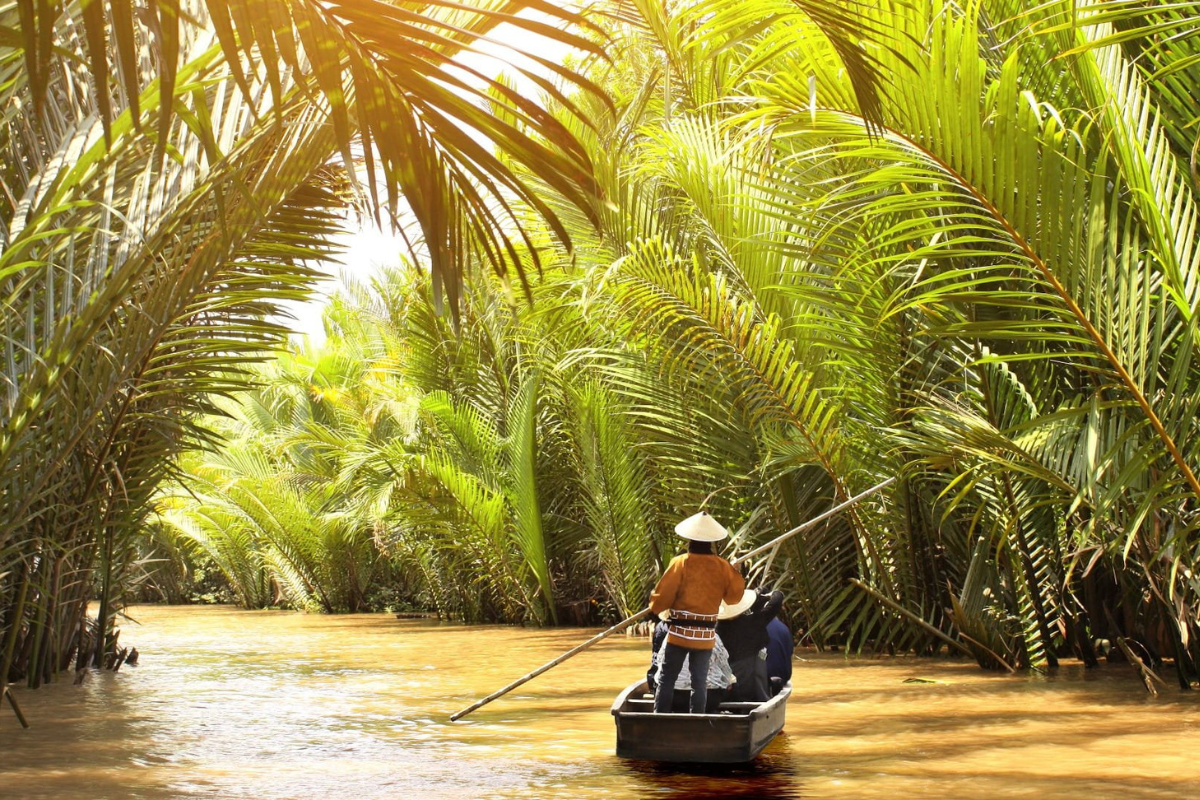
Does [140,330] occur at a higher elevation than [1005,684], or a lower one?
higher

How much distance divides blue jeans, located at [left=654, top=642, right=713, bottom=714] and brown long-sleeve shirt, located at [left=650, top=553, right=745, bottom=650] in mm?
51

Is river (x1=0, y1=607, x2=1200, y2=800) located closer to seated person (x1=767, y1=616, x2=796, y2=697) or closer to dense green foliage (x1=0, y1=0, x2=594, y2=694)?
seated person (x1=767, y1=616, x2=796, y2=697)

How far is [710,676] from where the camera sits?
314 inches

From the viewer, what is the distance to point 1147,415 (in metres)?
6.79

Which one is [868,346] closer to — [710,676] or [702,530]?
[702,530]

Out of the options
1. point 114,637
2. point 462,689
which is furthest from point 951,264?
point 114,637

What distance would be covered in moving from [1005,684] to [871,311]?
323 cm

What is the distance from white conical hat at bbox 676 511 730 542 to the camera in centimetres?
765

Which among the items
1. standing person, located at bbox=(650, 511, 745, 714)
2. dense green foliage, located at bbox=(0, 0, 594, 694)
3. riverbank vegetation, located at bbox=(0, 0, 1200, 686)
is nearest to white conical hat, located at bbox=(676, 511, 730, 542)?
standing person, located at bbox=(650, 511, 745, 714)

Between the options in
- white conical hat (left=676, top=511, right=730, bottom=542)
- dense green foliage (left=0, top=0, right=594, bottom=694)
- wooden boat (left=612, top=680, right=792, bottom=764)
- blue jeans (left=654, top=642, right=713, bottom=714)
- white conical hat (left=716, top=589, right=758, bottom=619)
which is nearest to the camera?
dense green foliage (left=0, top=0, right=594, bottom=694)

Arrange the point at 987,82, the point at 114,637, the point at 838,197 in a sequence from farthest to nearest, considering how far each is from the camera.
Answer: the point at 114,637 → the point at 987,82 → the point at 838,197

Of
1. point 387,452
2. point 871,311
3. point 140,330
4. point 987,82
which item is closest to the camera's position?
point 140,330

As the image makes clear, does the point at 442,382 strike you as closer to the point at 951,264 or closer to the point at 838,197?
the point at 951,264

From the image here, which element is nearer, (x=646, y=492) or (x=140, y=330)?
(x=140, y=330)
